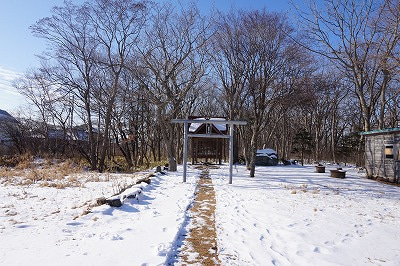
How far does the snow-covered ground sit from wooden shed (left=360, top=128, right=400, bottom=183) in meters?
6.37

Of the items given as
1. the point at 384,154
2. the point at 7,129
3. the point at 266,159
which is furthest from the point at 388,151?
the point at 7,129

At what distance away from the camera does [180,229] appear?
561 cm

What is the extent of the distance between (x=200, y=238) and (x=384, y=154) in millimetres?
14420

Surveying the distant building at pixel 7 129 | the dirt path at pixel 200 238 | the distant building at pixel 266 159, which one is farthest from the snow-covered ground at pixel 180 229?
the distant building at pixel 7 129

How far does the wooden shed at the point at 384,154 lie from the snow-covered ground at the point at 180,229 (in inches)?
251

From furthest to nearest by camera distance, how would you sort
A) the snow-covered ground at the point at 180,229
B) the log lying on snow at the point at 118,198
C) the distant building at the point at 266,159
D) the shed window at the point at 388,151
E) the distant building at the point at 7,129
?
1. the distant building at the point at 7,129
2. the distant building at the point at 266,159
3. the shed window at the point at 388,151
4. the log lying on snow at the point at 118,198
5. the snow-covered ground at the point at 180,229

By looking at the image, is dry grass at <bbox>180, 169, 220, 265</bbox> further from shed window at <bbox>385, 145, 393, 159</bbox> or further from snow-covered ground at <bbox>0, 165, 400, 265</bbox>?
shed window at <bbox>385, 145, 393, 159</bbox>

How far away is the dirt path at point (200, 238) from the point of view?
14.1 ft

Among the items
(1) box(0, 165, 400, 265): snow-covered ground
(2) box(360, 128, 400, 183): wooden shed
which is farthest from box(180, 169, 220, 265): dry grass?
(2) box(360, 128, 400, 183): wooden shed

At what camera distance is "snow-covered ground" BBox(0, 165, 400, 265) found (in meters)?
4.22

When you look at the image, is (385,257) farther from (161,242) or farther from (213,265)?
(161,242)

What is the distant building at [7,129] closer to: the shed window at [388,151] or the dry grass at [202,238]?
the dry grass at [202,238]

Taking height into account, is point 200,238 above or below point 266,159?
below

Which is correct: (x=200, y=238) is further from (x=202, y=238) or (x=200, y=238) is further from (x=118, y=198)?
(x=118, y=198)
